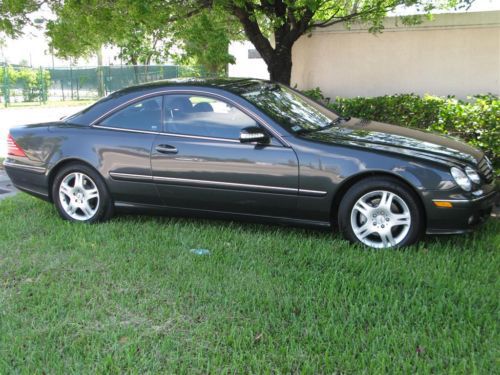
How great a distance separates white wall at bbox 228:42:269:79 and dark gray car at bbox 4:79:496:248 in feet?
28.9

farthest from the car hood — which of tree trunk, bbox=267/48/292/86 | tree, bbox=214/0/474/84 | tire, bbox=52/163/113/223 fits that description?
tree trunk, bbox=267/48/292/86

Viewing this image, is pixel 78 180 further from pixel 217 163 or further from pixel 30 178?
pixel 217 163

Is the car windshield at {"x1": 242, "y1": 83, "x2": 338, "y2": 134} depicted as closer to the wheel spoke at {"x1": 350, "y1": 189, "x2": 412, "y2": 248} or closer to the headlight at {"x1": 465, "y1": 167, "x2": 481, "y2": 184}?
the wheel spoke at {"x1": 350, "y1": 189, "x2": 412, "y2": 248}

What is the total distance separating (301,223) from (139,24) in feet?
18.6

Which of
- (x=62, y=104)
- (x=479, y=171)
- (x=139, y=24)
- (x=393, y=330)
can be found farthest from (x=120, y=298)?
(x=62, y=104)

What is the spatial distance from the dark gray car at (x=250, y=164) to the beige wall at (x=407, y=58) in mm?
4896

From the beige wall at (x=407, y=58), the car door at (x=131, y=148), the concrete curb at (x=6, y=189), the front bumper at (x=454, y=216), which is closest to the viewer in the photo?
the front bumper at (x=454, y=216)

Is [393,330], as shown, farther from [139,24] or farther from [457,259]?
[139,24]

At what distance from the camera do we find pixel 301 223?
4637 mm

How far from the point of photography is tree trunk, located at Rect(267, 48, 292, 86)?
888 cm

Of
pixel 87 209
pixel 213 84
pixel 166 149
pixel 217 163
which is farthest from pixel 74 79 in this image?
pixel 217 163

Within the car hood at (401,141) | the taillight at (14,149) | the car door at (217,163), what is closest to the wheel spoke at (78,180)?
the taillight at (14,149)

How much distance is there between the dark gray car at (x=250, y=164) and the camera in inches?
169

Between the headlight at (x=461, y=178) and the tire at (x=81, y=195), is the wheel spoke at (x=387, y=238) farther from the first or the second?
the tire at (x=81, y=195)
